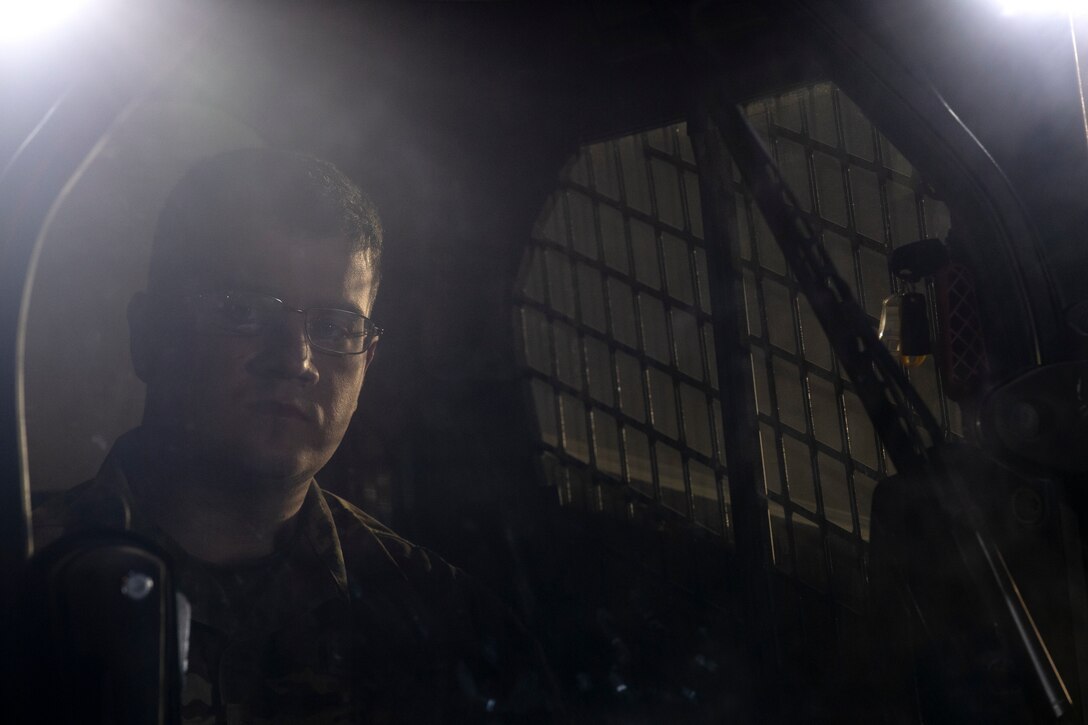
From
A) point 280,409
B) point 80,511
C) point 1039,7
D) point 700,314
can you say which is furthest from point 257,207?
point 1039,7

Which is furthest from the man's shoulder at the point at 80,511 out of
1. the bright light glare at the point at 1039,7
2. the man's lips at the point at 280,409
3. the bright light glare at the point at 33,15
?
the bright light glare at the point at 1039,7

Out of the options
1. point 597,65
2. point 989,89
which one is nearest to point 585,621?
point 597,65

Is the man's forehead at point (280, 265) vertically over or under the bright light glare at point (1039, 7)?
under

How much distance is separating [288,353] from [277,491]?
0.12 m

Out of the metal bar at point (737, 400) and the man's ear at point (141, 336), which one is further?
the metal bar at point (737, 400)

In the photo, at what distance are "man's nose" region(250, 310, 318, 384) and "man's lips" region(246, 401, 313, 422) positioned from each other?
23 millimetres

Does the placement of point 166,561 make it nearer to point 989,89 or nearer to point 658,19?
point 658,19

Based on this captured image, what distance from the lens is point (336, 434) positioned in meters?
0.85

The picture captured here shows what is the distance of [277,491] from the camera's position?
2.68 ft

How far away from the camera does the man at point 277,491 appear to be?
778 millimetres

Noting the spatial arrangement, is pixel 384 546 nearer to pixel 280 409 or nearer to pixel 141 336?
pixel 280 409

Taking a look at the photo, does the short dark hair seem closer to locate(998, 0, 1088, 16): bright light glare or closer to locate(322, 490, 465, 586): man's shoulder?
locate(322, 490, 465, 586): man's shoulder

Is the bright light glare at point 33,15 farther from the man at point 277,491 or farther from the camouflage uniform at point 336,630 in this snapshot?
the camouflage uniform at point 336,630

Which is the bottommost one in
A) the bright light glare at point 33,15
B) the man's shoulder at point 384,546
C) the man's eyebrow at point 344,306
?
the man's shoulder at point 384,546
